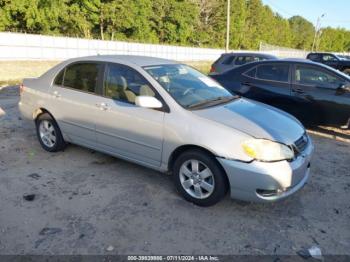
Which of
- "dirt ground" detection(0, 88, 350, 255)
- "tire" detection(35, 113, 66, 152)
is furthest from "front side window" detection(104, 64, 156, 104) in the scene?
"tire" detection(35, 113, 66, 152)

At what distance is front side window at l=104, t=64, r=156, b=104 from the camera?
4.03m

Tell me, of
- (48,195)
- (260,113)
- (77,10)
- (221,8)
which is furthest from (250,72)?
(221,8)

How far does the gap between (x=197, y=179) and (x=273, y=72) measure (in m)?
4.06

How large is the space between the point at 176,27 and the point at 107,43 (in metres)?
15.8

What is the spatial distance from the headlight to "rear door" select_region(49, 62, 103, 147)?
215 cm

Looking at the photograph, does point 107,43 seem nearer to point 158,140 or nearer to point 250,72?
point 250,72

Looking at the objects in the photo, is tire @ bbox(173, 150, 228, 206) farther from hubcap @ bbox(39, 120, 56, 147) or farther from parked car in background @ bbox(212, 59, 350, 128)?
Answer: parked car in background @ bbox(212, 59, 350, 128)

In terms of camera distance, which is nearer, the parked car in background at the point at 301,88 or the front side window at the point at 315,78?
the parked car in background at the point at 301,88

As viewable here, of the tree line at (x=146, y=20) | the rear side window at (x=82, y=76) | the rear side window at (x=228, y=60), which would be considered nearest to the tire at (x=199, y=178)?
the rear side window at (x=82, y=76)

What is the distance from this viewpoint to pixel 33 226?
3246mm

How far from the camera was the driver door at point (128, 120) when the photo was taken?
384 centimetres

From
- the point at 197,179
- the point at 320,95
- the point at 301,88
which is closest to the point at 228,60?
the point at 301,88

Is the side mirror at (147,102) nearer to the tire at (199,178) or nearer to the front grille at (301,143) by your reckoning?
the tire at (199,178)

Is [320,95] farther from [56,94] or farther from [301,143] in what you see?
[56,94]
